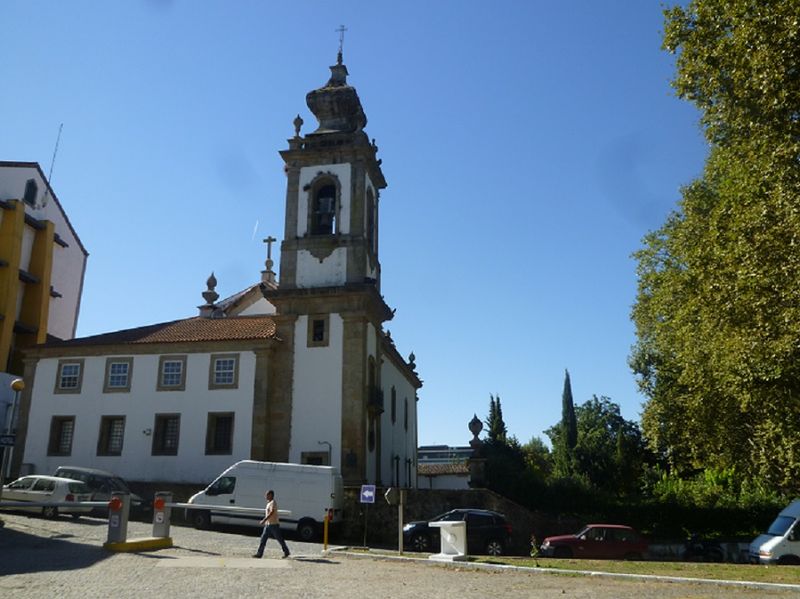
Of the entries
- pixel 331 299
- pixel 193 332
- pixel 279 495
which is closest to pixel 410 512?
pixel 279 495

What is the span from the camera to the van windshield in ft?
72.7

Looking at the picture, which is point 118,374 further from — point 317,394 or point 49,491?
point 317,394

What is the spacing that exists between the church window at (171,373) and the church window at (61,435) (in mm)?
4310

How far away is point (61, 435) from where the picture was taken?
31141mm

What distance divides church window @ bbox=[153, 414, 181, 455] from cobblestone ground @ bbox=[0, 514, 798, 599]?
40.1ft

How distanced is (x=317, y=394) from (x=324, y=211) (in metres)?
8.43

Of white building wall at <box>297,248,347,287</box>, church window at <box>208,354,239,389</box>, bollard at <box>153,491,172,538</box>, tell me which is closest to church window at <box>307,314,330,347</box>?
white building wall at <box>297,248,347,287</box>

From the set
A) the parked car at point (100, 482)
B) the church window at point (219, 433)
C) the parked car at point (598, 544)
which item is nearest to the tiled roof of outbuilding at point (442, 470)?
the church window at point (219, 433)

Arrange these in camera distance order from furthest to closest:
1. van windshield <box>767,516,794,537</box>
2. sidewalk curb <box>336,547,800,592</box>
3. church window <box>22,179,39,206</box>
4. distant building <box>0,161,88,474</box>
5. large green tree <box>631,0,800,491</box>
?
church window <box>22,179,39,206</box> < distant building <box>0,161,88,474</box> < van windshield <box>767,516,794,537</box> < large green tree <box>631,0,800,491</box> < sidewalk curb <box>336,547,800,592</box>

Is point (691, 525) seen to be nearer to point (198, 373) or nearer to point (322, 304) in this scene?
point (322, 304)

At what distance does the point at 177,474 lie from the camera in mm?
29078

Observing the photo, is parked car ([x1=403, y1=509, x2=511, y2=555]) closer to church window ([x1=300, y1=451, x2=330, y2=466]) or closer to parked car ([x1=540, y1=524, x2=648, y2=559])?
parked car ([x1=540, y1=524, x2=648, y2=559])

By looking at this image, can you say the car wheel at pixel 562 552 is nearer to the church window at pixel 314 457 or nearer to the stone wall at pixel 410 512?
the stone wall at pixel 410 512

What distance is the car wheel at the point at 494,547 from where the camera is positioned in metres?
22.7
